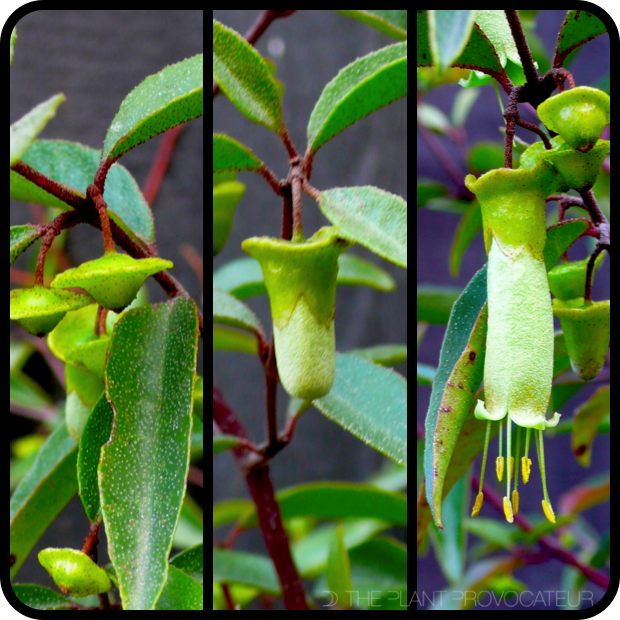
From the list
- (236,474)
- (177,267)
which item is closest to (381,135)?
(177,267)

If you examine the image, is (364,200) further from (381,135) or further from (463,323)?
(381,135)

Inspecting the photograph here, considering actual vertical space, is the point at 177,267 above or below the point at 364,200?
below

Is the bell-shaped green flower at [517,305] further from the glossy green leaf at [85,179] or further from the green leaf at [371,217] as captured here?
the glossy green leaf at [85,179]

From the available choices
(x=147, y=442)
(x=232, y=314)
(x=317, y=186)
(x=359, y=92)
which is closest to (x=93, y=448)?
(x=147, y=442)

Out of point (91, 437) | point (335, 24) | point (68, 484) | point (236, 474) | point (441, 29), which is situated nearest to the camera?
point (441, 29)

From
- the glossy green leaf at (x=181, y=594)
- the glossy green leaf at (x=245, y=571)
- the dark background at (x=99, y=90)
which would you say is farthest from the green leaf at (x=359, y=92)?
the dark background at (x=99, y=90)

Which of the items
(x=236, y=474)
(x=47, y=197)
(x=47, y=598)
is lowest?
(x=236, y=474)

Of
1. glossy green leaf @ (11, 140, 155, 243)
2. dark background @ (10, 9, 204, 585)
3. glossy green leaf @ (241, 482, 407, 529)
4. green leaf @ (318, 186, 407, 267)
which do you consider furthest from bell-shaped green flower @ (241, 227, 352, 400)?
dark background @ (10, 9, 204, 585)
